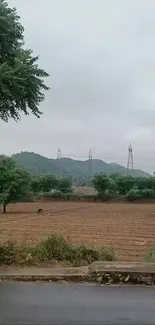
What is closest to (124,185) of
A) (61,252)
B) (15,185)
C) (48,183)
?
A: (48,183)

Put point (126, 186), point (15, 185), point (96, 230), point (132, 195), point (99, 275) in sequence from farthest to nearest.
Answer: point (126, 186) < point (132, 195) < point (15, 185) < point (96, 230) < point (99, 275)

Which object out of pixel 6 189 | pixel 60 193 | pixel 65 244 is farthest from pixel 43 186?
pixel 65 244

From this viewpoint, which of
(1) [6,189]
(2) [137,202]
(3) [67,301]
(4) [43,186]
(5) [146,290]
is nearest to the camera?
(3) [67,301]

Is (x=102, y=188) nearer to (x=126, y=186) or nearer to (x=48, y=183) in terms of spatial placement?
(x=126, y=186)

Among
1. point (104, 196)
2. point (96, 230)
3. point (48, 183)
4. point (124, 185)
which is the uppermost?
point (48, 183)

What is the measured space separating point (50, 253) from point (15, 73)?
4027mm

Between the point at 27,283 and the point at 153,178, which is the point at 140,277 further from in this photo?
the point at 153,178

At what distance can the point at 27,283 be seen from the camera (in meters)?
7.54

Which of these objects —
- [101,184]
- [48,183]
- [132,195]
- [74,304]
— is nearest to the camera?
[74,304]

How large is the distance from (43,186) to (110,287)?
9460cm

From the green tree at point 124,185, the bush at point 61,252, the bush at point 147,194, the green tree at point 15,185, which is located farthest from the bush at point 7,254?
the green tree at point 124,185

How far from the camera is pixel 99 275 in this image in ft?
25.0

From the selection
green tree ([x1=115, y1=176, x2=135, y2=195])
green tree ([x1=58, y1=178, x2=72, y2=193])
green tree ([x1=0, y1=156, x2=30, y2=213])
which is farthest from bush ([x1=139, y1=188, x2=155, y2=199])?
green tree ([x1=0, y1=156, x2=30, y2=213])

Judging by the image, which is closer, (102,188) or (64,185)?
(102,188)
